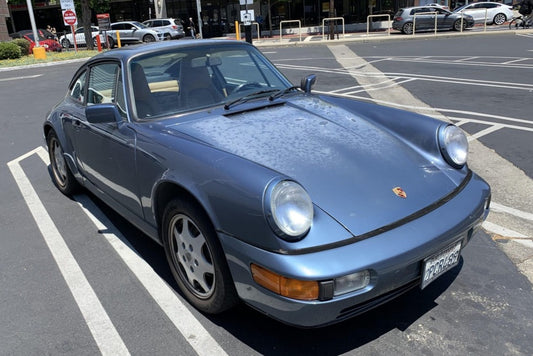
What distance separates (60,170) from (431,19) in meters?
25.2

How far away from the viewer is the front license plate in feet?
7.75

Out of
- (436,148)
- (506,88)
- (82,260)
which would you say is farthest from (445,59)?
(82,260)

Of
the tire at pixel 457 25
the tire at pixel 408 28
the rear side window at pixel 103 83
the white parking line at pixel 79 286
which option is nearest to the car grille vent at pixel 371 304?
the white parking line at pixel 79 286

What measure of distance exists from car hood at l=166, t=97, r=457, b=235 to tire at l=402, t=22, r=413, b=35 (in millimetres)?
25558

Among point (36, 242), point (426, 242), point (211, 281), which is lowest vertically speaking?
point (36, 242)

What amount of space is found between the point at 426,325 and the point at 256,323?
38.4 inches

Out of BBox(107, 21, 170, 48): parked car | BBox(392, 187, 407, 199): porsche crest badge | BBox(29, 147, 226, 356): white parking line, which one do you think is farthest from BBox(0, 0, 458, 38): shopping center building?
BBox(392, 187, 407, 199): porsche crest badge

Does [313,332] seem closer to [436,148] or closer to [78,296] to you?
[436,148]

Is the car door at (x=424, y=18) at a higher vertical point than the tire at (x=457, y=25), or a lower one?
higher

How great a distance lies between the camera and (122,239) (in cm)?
390

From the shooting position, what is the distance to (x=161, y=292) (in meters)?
3.10

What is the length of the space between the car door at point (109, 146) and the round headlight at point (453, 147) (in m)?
2.06

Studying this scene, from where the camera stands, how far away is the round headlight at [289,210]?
2.13 m

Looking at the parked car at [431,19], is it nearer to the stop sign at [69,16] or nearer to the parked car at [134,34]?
the parked car at [134,34]
